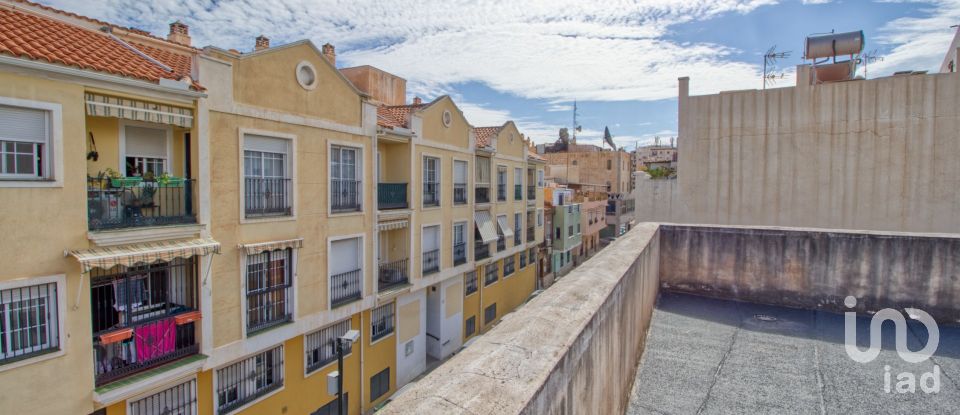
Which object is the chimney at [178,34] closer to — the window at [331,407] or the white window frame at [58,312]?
the white window frame at [58,312]

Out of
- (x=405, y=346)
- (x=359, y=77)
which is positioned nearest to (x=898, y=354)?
(x=405, y=346)

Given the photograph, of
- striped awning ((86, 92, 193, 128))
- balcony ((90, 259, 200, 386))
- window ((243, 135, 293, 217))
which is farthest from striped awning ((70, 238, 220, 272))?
striped awning ((86, 92, 193, 128))

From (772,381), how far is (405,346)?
13.5m

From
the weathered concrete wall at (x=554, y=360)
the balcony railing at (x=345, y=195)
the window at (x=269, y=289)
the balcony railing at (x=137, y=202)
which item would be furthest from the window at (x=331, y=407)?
the weathered concrete wall at (x=554, y=360)

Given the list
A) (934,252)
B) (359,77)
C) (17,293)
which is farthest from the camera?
(359,77)

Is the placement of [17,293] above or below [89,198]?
below

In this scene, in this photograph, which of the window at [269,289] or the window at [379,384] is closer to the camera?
the window at [269,289]

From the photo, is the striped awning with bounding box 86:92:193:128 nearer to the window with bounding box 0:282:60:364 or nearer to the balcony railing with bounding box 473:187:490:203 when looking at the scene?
the window with bounding box 0:282:60:364

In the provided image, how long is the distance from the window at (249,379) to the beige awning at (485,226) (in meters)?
10.5

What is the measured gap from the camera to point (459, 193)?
19.2 meters

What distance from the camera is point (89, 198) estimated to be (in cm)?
789

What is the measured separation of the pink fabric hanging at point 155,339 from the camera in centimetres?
866

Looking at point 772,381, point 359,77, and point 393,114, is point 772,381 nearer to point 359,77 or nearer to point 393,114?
point 393,114

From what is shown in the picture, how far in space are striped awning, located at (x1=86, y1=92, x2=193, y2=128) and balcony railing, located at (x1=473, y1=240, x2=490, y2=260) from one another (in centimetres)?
1308
